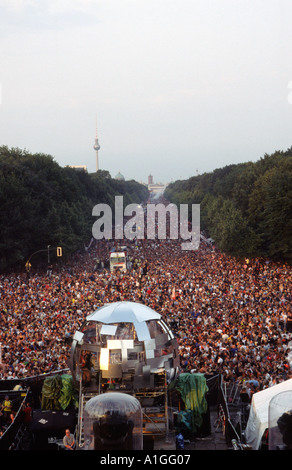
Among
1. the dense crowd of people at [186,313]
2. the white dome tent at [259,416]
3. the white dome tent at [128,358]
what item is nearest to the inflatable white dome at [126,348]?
the white dome tent at [128,358]

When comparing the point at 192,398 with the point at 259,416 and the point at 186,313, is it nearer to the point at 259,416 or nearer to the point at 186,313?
the point at 259,416

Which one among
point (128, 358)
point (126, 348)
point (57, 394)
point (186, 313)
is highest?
point (126, 348)

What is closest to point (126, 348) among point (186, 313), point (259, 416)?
point (259, 416)

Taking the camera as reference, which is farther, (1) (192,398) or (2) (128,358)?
(1) (192,398)

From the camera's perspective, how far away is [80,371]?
1603 cm

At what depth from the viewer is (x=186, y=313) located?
94.3 ft

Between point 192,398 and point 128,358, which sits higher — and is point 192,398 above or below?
below

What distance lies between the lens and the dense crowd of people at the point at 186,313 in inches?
810

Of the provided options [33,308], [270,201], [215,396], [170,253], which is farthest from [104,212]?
[215,396]

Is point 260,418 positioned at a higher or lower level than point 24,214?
lower

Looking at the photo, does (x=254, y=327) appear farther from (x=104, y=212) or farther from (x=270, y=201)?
(x=104, y=212)

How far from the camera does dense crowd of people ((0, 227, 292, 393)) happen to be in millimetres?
20578

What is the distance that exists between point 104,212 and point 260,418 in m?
82.5
